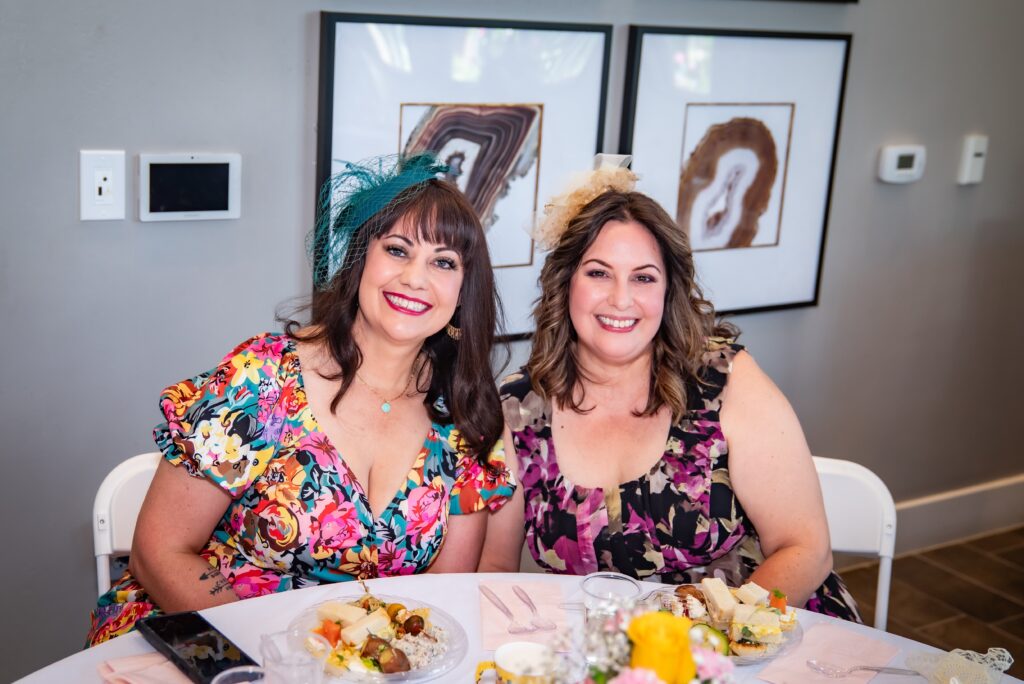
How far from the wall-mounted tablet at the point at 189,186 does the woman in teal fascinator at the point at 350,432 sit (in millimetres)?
350

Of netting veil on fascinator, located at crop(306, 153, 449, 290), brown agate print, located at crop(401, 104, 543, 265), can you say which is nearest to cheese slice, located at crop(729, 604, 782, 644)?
netting veil on fascinator, located at crop(306, 153, 449, 290)

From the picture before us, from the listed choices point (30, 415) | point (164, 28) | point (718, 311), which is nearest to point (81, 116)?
point (164, 28)

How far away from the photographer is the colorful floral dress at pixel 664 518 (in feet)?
7.57

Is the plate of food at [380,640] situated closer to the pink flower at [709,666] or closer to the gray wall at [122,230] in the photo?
the pink flower at [709,666]

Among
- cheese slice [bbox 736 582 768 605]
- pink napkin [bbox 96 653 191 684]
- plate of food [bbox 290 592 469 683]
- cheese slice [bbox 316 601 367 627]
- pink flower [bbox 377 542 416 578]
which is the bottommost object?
pink flower [bbox 377 542 416 578]

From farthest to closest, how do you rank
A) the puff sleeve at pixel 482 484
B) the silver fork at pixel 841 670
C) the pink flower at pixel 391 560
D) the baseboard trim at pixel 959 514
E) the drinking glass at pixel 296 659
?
1. the baseboard trim at pixel 959 514
2. the puff sleeve at pixel 482 484
3. the pink flower at pixel 391 560
4. the silver fork at pixel 841 670
5. the drinking glass at pixel 296 659

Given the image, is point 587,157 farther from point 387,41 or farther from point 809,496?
point 809,496

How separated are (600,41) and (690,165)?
48cm

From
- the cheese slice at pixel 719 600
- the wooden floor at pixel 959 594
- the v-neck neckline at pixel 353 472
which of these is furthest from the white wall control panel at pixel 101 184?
the wooden floor at pixel 959 594

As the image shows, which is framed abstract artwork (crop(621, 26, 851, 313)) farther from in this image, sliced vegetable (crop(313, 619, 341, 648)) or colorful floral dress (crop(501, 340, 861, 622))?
sliced vegetable (crop(313, 619, 341, 648))

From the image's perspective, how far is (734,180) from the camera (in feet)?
11.2

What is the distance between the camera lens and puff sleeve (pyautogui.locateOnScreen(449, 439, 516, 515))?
2217mm

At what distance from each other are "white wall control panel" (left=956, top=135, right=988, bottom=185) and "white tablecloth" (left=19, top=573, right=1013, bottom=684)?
2.55 metres

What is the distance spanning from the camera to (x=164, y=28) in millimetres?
2424
